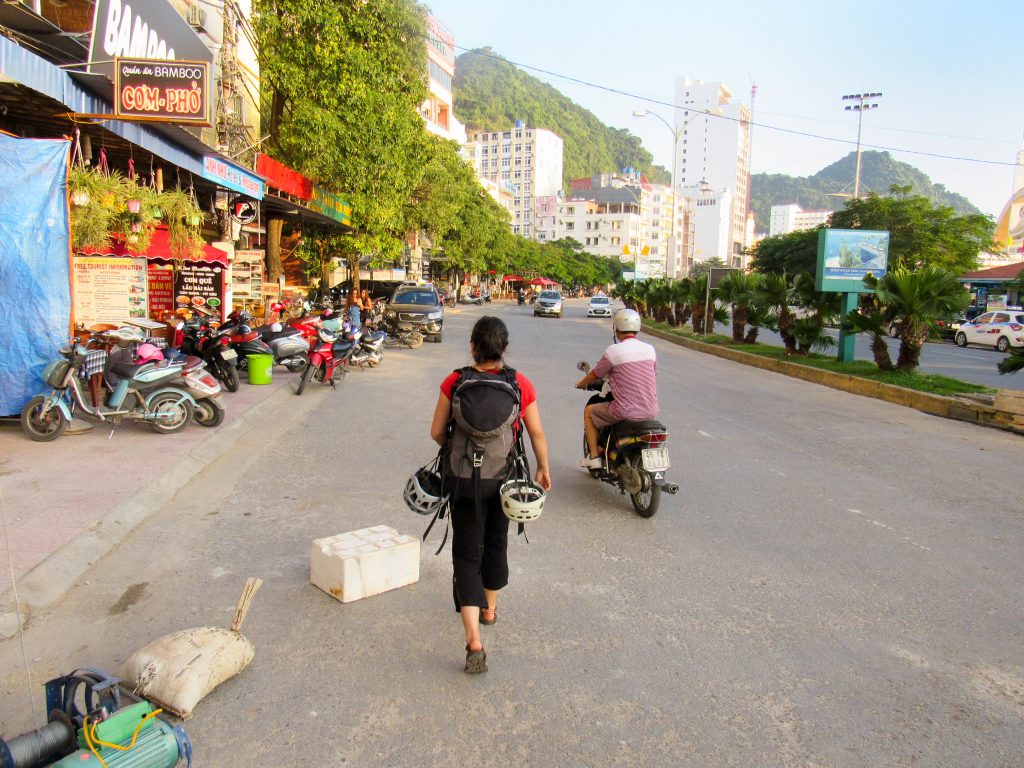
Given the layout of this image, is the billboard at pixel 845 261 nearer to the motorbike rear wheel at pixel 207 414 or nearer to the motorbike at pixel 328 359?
the motorbike at pixel 328 359

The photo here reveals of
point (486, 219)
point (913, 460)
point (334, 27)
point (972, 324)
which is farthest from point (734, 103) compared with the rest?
point (913, 460)

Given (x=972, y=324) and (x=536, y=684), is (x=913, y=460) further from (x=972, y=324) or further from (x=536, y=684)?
(x=972, y=324)

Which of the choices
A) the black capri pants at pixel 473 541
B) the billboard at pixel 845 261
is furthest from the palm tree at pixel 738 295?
the black capri pants at pixel 473 541

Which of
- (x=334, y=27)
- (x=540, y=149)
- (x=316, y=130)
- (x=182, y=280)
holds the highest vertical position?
(x=540, y=149)

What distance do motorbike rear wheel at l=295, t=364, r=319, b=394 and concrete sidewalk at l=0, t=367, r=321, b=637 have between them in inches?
97.8

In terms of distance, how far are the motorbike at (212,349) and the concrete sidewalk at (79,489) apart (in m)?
1.86

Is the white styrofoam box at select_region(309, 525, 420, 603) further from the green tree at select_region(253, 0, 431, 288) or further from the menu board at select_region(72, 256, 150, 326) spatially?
the green tree at select_region(253, 0, 431, 288)

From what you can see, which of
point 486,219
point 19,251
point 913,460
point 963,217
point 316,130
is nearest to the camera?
point 19,251

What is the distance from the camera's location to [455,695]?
323cm

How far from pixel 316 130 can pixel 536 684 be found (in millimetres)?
17751

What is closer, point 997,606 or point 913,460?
point 997,606

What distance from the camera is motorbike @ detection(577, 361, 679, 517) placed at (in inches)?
226

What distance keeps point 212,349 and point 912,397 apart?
11252mm

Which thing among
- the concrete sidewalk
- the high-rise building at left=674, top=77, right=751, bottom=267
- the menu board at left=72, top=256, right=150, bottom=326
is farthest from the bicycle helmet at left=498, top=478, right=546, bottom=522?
the high-rise building at left=674, top=77, right=751, bottom=267
